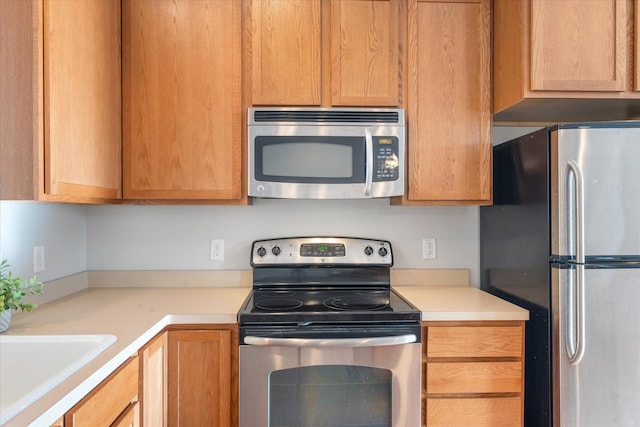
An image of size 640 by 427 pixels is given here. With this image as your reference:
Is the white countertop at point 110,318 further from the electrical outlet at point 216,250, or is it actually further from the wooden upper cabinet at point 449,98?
the wooden upper cabinet at point 449,98

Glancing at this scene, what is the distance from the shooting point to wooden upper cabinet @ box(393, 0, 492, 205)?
6.15 ft

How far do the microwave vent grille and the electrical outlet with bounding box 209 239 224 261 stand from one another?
70cm

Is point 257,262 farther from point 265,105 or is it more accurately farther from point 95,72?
point 95,72

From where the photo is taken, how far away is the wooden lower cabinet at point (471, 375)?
1622 millimetres

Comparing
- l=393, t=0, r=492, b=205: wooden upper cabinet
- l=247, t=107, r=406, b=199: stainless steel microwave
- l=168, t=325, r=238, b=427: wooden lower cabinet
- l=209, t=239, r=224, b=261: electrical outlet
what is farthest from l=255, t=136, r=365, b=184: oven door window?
l=168, t=325, r=238, b=427: wooden lower cabinet

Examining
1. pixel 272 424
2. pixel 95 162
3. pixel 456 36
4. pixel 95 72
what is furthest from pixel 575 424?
pixel 95 72

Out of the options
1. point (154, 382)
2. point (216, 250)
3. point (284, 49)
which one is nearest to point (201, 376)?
point (154, 382)

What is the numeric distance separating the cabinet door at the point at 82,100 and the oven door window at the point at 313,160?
64 cm

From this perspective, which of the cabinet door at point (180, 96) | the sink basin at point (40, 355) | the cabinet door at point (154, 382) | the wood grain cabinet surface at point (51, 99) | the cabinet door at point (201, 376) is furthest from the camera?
the cabinet door at point (180, 96)

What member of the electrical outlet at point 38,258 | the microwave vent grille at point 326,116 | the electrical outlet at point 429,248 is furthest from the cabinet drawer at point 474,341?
the electrical outlet at point 38,258

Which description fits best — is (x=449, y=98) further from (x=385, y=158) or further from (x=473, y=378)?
(x=473, y=378)

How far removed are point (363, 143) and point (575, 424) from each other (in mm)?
1362

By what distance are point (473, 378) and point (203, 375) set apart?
1063 millimetres

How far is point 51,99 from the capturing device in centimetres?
126
